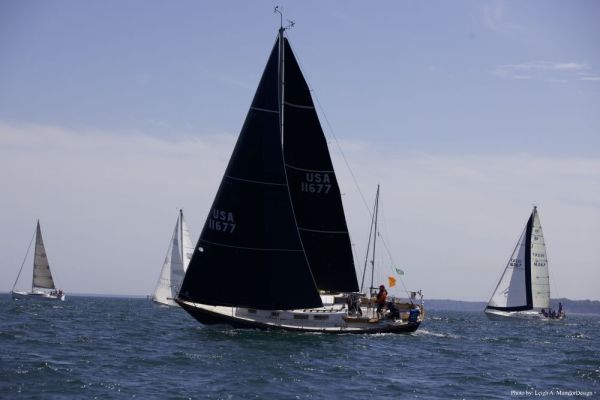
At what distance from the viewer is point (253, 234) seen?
3412cm

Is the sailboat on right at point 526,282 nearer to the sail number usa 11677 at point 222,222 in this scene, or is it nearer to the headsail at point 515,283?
the headsail at point 515,283

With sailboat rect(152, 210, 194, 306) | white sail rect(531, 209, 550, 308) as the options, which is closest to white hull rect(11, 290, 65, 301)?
sailboat rect(152, 210, 194, 306)

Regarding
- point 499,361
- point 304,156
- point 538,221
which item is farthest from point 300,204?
point 538,221

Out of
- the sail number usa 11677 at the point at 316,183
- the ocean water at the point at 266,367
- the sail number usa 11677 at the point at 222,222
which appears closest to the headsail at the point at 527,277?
the ocean water at the point at 266,367

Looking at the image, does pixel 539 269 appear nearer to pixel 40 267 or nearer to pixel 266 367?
pixel 40 267

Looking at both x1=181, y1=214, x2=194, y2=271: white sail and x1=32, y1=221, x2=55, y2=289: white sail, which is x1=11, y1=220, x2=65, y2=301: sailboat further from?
x1=181, y1=214, x2=194, y2=271: white sail

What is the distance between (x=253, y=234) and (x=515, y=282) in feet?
179

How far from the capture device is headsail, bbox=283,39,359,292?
118ft

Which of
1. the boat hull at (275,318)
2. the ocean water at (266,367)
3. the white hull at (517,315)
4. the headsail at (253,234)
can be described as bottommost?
the ocean water at (266,367)

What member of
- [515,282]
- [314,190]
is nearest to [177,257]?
[515,282]

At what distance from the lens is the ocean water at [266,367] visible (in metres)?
20.9

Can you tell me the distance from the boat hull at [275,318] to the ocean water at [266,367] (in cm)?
56

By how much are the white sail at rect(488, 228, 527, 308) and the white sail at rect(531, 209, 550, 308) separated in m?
1.03

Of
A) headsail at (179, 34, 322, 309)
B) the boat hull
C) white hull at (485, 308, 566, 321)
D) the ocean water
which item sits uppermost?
headsail at (179, 34, 322, 309)
